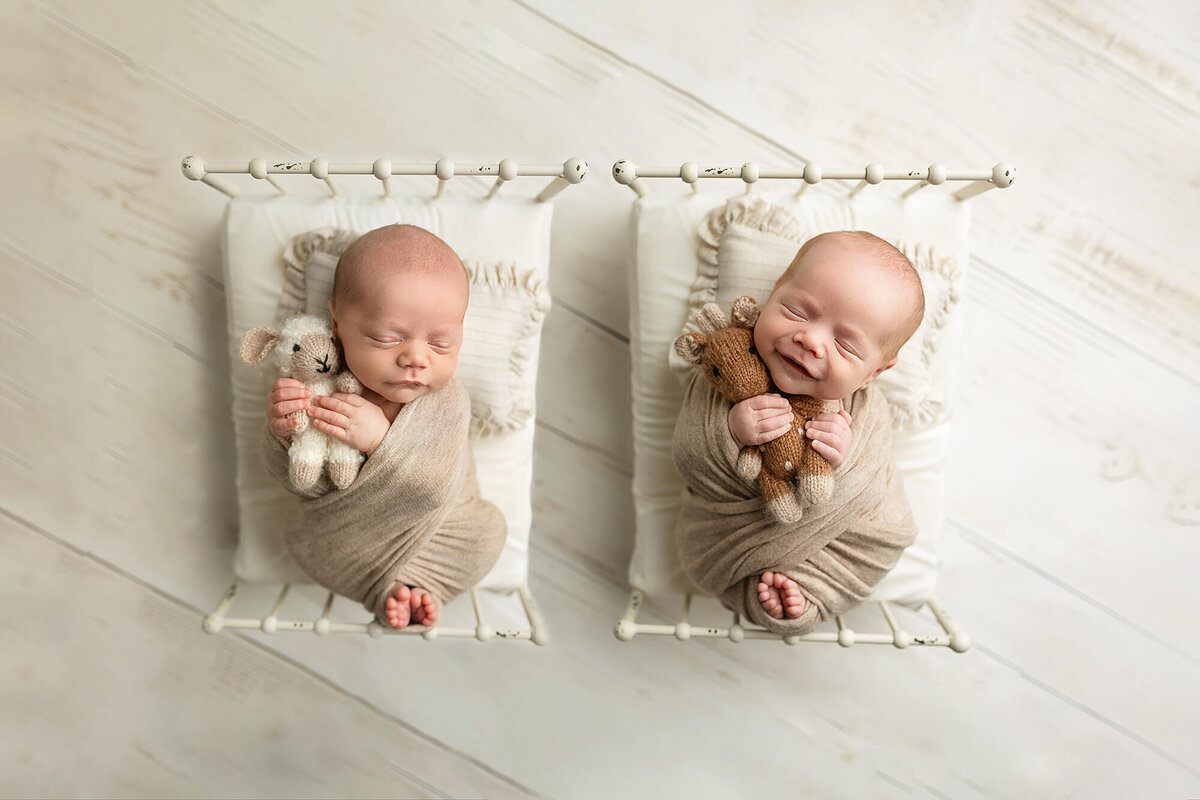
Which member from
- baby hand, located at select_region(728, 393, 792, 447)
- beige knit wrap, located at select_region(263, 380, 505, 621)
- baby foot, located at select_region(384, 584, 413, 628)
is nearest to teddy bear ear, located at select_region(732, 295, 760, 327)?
baby hand, located at select_region(728, 393, 792, 447)

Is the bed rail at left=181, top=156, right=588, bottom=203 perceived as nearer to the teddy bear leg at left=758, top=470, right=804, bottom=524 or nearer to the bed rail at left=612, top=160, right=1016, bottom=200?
the bed rail at left=612, top=160, right=1016, bottom=200

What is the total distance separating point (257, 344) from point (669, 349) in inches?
23.5

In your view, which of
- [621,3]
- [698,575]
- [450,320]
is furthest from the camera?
[621,3]

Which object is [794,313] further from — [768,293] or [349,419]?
[349,419]

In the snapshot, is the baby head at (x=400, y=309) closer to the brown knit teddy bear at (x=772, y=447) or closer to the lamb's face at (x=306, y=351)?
the lamb's face at (x=306, y=351)

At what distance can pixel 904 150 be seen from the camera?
136 cm

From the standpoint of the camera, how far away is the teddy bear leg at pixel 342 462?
1.04 metres

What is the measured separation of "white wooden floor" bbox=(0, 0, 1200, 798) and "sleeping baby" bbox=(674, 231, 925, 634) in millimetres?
301

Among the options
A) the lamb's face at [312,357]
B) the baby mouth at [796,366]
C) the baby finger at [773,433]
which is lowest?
the lamb's face at [312,357]

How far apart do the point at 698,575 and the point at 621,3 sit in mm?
969

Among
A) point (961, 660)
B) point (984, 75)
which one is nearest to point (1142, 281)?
point (984, 75)

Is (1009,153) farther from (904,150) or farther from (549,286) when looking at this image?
(549,286)

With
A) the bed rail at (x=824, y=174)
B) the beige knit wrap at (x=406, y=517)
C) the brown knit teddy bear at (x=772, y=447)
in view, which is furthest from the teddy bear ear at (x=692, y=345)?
the beige knit wrap at (x=406, y=517)

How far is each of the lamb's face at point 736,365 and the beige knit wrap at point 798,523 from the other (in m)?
0.04
